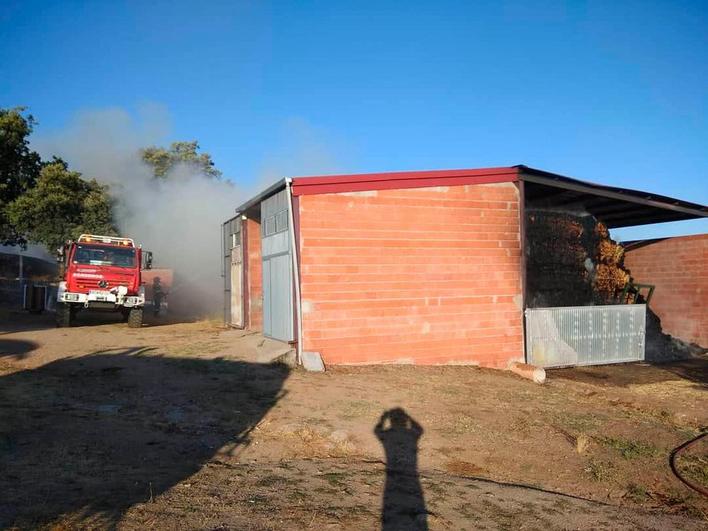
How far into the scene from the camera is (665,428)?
769 cm

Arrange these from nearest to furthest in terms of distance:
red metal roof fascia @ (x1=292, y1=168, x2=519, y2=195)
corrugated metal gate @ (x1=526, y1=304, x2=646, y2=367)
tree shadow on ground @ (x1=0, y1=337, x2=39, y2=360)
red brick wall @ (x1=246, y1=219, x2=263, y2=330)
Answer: tree shadow on ground @ (x1=0, y1=337, x2=39, y2=360)
red metal roof fascia @ (x1=292, y1=168, x2=519, y2=195)
corrugated metal gate @ (x1=526, y1=304, x2=646, y2=367)
red brick wall @ (x1=246, y1=219, x2=263, y2=330)

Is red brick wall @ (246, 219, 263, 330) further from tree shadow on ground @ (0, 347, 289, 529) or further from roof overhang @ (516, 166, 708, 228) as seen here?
roof overhang @ (516, 166, 708, 228)

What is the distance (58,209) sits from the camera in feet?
79.2

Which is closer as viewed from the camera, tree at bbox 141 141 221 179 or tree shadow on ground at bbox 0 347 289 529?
tree shadow on ground at bbox 0 347 289 529

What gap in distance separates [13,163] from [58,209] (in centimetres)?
269

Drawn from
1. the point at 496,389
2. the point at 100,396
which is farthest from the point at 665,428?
the point at 100,396

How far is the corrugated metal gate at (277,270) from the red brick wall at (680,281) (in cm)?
1321

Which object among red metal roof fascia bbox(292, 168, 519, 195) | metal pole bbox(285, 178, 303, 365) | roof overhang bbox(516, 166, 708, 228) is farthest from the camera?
roof overhang bbox(516, 166, 708, 228)

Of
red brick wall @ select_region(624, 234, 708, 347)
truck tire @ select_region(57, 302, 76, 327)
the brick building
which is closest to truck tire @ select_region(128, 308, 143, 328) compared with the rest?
truck tire @ select_region(57, 302, 76, 327)

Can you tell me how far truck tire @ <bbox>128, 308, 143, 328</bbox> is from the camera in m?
16.3

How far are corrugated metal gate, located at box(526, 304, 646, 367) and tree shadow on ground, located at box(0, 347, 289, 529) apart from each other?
6043 mm

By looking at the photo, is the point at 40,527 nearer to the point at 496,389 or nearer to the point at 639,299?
the point at 496,389

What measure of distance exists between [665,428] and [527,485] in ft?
11.5

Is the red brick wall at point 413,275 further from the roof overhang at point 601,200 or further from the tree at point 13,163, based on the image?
the tree at point 13,163
